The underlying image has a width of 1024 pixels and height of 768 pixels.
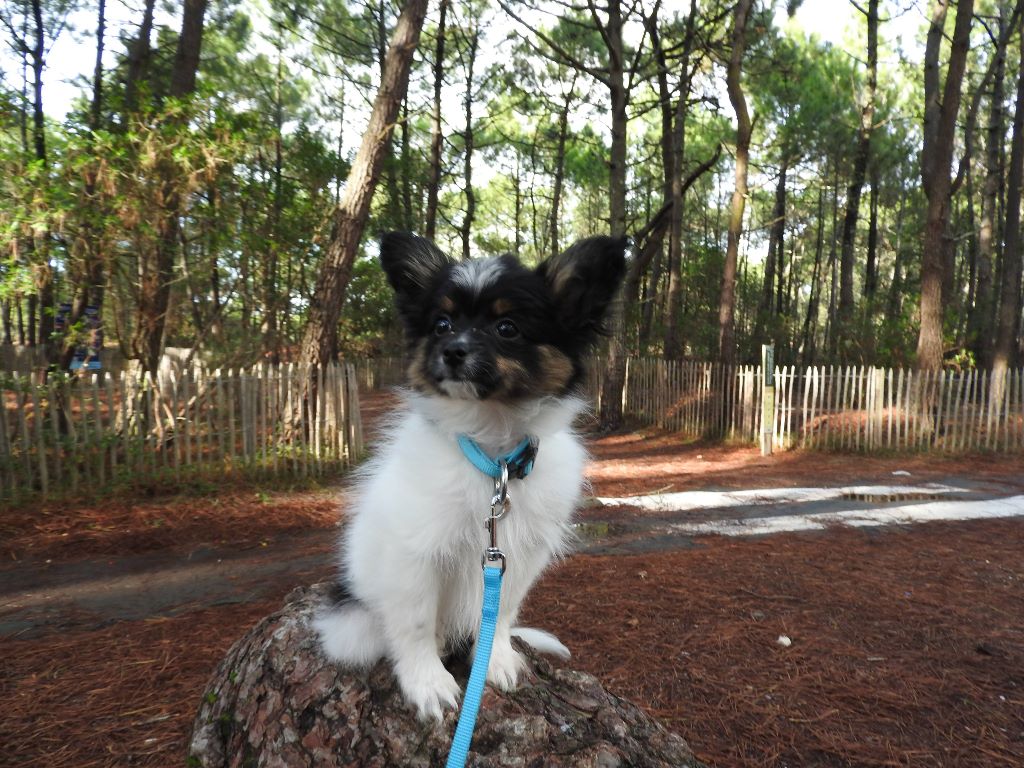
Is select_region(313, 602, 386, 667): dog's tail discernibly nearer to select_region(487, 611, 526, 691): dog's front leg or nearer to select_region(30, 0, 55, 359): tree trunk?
select_region(487, 611, 526, 691): dog's front leg

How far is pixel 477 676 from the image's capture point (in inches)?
71.8

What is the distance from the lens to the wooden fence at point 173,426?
736 cm

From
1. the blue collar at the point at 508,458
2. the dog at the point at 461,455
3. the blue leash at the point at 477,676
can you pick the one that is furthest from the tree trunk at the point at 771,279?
the blue leash at the point at 477,676

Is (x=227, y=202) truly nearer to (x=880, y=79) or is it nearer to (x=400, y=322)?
(x=400, y=322)

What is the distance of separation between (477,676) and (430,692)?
1.77 ft

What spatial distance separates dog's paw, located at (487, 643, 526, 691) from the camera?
95.0 inches

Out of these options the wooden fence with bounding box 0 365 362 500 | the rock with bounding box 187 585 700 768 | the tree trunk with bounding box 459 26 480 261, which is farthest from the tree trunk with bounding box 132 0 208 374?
the tree trunk with bounding box 459 26 480 261

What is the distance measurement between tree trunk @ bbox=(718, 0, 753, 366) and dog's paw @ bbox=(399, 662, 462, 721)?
14235 mm

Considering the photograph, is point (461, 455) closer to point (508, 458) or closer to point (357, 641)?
point (508, 458)

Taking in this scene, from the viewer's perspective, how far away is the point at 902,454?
1286cm

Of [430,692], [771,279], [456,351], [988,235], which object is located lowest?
[430,692]

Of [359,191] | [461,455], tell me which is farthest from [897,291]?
[461,455]

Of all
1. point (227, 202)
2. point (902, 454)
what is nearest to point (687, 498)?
point (902, 454)

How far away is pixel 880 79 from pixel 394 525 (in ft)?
117
